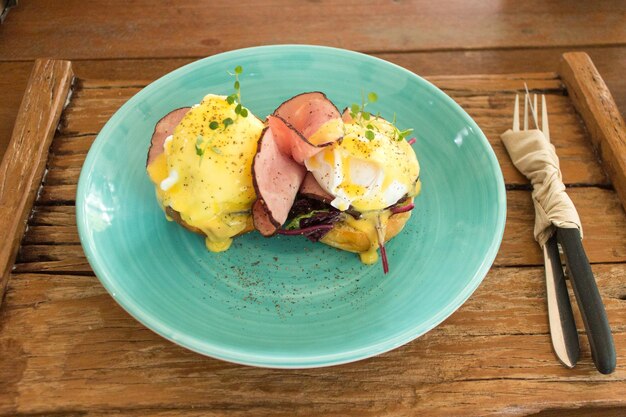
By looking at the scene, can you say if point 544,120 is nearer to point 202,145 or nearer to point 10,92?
point 202,145

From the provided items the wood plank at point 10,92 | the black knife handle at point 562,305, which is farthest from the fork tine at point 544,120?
the wood plank at point 10,92

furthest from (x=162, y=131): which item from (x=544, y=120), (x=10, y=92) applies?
(x=544, y=120)

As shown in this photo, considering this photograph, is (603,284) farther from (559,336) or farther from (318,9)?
(318,9)

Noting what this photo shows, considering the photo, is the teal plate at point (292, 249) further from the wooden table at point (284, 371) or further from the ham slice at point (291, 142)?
the ham slice at point (291, 142)

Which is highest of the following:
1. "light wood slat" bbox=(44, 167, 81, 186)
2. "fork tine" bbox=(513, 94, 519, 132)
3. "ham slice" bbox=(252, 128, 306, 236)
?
"fork tine" bbox=(513, 94, 519, 132)

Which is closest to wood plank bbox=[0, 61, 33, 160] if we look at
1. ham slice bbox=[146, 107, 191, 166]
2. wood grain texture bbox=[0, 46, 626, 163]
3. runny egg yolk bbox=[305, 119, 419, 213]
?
wood grain texture bbox=[0, 46, 626, 163]

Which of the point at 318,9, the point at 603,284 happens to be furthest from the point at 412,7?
the point at 603,284

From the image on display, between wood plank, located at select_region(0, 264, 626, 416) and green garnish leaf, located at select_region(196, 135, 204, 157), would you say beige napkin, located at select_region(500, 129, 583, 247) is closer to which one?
wood plank, located at select_region(0, 264, 626, 416)
